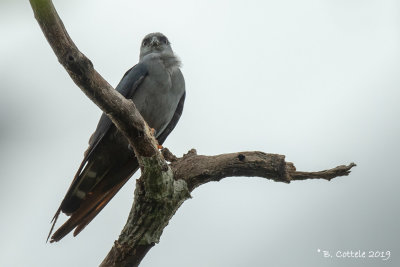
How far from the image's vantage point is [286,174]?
4547 millimetres

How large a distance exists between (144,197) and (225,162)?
762 millimetres

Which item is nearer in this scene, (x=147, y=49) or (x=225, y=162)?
(x=225, y=162)

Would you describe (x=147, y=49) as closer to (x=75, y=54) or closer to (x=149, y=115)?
(x=149, y=115)

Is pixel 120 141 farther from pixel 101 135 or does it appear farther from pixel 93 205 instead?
pixel 93 205

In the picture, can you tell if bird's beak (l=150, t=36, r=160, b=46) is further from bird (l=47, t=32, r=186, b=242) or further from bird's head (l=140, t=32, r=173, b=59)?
bird (l=47, t=32, r=186, b=242)

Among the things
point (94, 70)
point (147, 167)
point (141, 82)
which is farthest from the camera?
point (141, 82)

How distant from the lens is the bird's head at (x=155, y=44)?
710cm

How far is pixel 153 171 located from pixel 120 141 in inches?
58.9

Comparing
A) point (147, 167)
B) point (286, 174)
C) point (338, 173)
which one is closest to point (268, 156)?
point (286, 174)

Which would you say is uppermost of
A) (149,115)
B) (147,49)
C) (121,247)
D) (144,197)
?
(147,49)

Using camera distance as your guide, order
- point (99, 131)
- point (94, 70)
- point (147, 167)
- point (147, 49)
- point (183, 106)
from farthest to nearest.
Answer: point (147, 49) < point (183, 106) < point (99, 131) < point (147, 167) < point (94, 70)

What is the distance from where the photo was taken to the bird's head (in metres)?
7.10

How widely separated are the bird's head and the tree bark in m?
2.55

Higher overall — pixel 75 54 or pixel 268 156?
pixel 268 156
